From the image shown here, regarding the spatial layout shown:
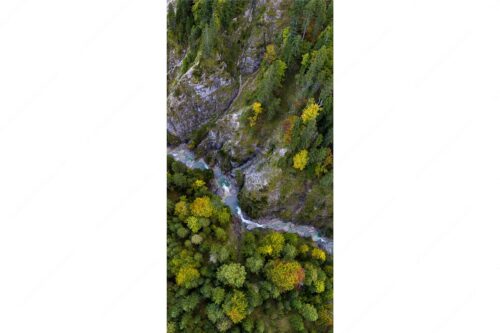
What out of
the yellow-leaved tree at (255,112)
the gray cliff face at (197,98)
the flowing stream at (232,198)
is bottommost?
the flowing stream at (232,198)

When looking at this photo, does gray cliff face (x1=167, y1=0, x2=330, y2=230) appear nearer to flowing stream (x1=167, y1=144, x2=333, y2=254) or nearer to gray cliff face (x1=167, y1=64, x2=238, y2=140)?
gray cliff face (x1=167, y1=64, x2=238, y2=140)

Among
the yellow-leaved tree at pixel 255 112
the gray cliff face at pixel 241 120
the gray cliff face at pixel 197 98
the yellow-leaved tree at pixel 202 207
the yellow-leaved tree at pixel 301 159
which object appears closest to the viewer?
the yellow-leaved tree at pixel 202 207

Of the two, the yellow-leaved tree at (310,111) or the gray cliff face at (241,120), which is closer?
the yellow-leaved tree at (310,111)

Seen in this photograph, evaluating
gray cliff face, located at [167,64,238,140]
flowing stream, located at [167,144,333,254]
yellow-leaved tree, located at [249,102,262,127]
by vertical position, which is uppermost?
gray cliff face, located at [167,64,238,140]

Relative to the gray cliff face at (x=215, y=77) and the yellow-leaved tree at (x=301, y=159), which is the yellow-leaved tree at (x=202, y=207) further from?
the yellow-leaved tree at (x=301, y=159)

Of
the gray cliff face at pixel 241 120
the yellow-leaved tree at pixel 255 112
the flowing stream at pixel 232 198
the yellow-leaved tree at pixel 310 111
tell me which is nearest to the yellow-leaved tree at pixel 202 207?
the flowing stream at pixel 232 198

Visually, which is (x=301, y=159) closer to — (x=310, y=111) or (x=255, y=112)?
(x=310, y=111)

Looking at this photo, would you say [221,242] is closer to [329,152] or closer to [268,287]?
[268,287]

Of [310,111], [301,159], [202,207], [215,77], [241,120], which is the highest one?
[215,77]

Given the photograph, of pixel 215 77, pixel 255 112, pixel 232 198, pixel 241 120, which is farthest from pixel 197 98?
pixel 232 198

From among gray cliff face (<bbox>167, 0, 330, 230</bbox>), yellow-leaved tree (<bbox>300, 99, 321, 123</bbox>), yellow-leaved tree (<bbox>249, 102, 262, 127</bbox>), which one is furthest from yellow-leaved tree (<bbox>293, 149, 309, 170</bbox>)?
yellow-leaved tree (<bbox>249, 102, 262, 127</bbox>)
